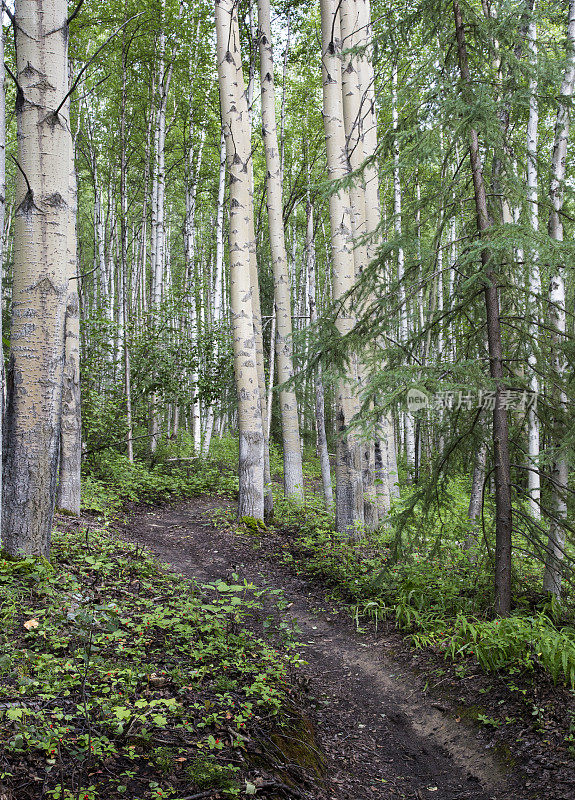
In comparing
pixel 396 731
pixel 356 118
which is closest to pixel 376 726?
pixel 396 731

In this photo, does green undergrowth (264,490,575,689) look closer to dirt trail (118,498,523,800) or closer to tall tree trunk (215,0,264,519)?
dirt trail (118,498,523,800)

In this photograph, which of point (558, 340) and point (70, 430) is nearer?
point (558, 340)

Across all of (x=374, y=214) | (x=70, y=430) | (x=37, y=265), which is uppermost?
(x=374, y=214)

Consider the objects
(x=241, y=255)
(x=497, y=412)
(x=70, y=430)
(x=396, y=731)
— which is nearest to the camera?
(x=396, y=731)

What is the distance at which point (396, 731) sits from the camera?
3668mm

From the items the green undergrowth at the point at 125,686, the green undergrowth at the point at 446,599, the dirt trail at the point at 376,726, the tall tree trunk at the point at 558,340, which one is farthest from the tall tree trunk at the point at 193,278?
the green undergrowth at the point at 125,686

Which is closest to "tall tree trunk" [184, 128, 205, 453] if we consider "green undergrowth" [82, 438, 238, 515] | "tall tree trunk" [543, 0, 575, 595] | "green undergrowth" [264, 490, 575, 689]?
"green undergrowth" [82, 438, 238, 515]

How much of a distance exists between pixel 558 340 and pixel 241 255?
199 inches

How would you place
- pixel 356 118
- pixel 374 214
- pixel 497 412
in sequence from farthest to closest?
pixel 374 214 → pixel 356 118 → pixel 497 412

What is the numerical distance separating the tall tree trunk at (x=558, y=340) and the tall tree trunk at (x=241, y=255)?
4542 mm

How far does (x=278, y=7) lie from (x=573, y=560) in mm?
15429

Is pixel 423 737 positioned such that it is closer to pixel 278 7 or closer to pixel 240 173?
pixel 240 173

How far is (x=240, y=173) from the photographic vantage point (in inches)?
328

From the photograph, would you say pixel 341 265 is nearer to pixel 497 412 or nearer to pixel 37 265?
pixel 497 412
